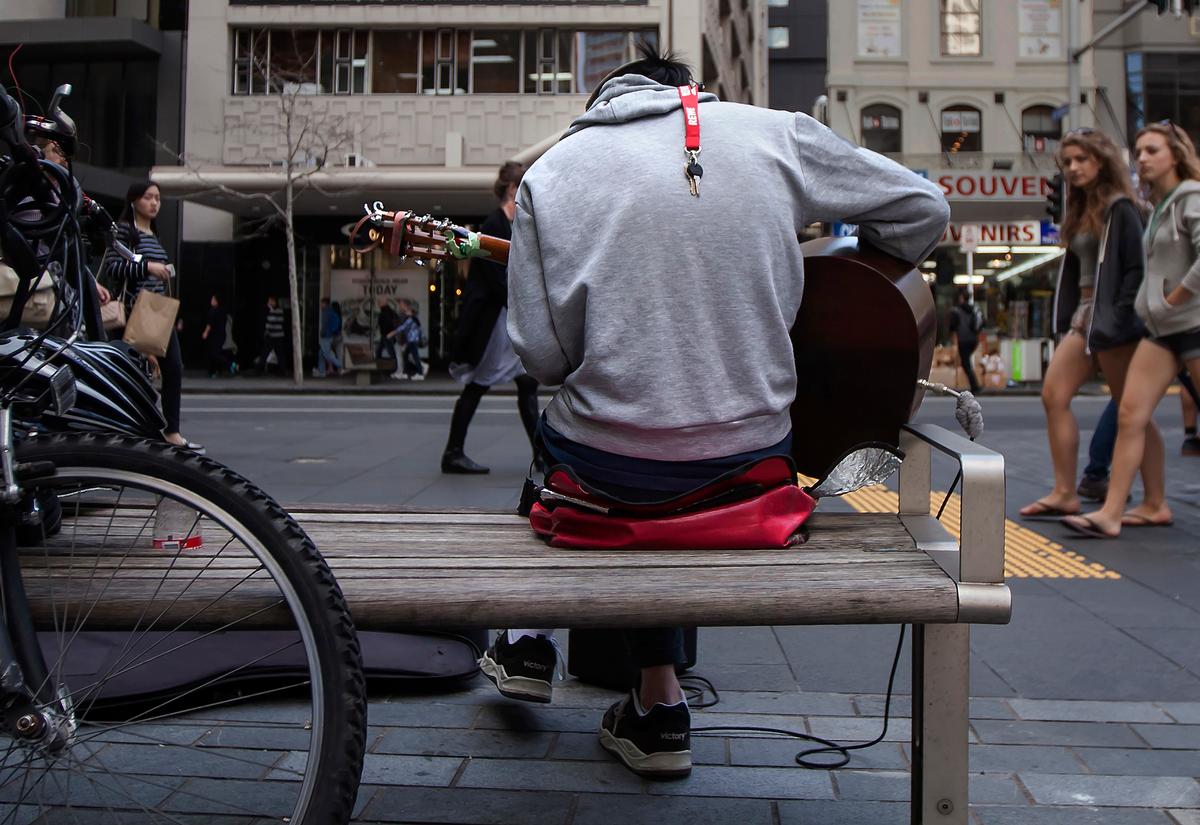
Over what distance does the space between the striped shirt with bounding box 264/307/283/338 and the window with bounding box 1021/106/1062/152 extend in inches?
795

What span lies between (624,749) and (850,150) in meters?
1.44

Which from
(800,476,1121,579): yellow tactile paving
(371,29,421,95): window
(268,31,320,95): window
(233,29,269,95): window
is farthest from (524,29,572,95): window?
(800,476,1121,579): yellow tactile paving

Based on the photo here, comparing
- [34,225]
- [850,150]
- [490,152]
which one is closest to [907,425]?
[850,150]

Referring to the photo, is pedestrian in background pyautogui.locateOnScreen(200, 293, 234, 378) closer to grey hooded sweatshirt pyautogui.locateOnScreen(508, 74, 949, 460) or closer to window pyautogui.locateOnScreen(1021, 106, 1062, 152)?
window pyautogui.locateOnScreen(1021, 106, 1062, 152)

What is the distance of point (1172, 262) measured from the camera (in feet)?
17.7

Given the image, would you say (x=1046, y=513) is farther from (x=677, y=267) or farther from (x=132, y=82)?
(x=132, y=82)

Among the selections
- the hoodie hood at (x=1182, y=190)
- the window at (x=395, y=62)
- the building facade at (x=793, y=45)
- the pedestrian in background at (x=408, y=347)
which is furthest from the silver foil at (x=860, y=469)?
the building facade at (x=793, y=45)

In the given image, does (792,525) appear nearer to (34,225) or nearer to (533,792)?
(533,792)

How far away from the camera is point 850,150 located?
2.29 m

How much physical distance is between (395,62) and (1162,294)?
2507 centimetres

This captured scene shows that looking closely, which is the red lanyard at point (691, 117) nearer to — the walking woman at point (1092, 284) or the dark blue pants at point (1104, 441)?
the walking woman at point (1092, 284)

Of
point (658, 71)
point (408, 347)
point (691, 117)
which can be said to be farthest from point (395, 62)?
point (691, 117)

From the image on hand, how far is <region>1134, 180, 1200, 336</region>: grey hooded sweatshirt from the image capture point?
532 centimetres

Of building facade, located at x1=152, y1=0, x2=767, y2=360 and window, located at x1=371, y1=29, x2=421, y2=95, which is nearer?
building facade, located at x1=152, y1=0, x2=767, y2=360
